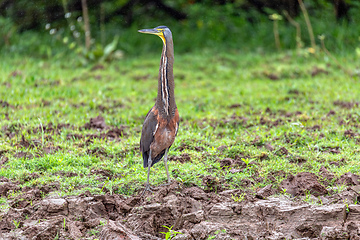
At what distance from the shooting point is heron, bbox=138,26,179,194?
441 centimetres

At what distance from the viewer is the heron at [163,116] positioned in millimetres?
4414

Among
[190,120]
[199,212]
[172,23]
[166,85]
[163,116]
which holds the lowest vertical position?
[172,23]

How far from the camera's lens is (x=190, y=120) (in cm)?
685

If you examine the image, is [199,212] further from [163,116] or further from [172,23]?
[172,23]

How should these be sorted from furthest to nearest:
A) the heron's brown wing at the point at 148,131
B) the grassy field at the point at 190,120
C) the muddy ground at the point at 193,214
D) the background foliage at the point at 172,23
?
the background foliage at the point at 172,23, the grassy field at the point at 190,120, the heron's brown wing at the point at 148,131, the muddy ground at the point at 193,214

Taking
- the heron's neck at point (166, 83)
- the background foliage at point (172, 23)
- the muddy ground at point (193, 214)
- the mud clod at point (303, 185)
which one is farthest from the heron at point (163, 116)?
the background foliage at point (172, 23)

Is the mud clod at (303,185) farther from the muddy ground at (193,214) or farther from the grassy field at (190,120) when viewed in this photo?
the grassy field at (190,120)

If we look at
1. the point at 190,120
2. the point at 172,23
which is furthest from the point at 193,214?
the point at 172,23

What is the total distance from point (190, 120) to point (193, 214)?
2.90m

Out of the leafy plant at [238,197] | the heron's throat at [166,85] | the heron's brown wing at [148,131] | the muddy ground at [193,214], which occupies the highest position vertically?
the heron's throat at [166,85]

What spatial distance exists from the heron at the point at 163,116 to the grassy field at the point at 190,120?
400mm

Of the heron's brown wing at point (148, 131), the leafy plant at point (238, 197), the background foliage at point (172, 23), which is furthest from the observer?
the background foliage at point (172, 23)

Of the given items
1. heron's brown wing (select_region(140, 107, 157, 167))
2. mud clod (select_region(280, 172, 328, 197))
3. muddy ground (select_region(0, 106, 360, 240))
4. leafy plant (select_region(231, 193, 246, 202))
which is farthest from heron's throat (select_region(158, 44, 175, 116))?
mud clod (select_region(280, 172, 328, 197))

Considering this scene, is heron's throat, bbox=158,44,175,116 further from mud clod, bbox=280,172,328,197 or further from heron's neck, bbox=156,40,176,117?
mud clod, bbox=280,172,328,197
